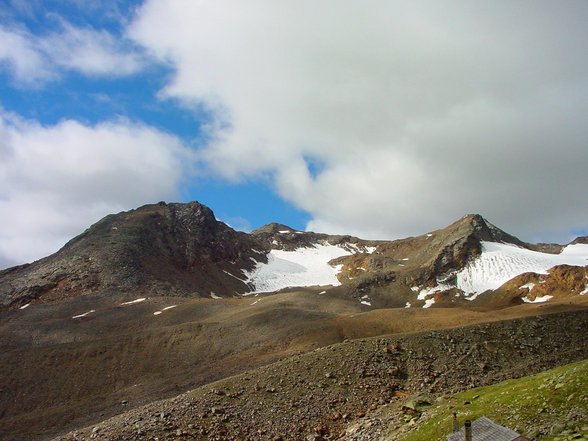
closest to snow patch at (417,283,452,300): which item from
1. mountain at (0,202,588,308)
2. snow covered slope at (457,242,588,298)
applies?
mountain at (0,202,588,308)

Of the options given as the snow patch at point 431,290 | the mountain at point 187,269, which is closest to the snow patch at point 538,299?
the mountain at point 187,269

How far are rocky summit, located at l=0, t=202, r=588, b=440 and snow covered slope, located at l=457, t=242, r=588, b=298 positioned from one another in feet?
4.71

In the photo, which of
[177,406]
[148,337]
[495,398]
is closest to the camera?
[495,398]

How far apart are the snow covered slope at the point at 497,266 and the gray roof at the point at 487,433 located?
136 meters

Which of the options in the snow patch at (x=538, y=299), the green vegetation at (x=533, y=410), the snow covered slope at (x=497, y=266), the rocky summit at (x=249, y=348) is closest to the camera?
the green vegetation at (x=533, y=410)

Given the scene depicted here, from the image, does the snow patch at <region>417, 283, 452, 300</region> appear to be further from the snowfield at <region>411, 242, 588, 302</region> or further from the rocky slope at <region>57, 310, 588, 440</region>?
the rocky slope at <region>57, 310, 588, 440</region>

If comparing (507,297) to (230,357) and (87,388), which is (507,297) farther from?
(87,388)

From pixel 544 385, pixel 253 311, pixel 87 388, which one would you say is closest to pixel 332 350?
pixel 544 385

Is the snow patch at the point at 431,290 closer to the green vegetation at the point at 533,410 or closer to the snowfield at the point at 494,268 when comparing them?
the snowfield at the point at 494,268

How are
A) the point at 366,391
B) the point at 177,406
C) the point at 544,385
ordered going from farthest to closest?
the point at 366,391, the point at 177,406, the point at 544,385

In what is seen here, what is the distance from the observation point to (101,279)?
13738 cm

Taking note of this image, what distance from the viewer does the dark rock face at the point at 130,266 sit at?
135m

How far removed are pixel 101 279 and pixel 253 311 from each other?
191ft

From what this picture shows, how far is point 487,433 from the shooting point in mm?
27062
